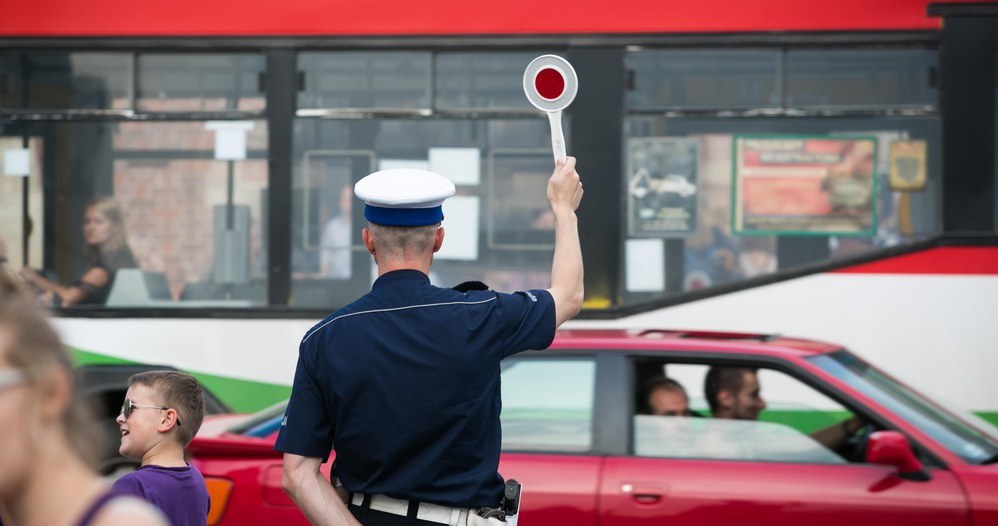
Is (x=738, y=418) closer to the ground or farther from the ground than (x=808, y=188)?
closer to the ground

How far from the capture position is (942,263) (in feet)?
24.2

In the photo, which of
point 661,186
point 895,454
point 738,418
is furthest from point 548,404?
point 661,186

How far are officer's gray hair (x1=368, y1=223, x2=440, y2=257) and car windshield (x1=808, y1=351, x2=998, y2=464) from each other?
2.66 m

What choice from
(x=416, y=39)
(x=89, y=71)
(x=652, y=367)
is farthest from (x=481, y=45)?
(x=652, y=367)

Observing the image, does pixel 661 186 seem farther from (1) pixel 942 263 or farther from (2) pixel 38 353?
(2) pixel 38 353

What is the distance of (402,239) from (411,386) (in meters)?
0.35

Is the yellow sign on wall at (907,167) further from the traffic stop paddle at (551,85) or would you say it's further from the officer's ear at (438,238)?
the officer's ear at (438,238)

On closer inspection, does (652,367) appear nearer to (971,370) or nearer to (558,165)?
(558,165)

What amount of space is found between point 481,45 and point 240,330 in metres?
2.29

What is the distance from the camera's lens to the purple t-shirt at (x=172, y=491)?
10.3 feet

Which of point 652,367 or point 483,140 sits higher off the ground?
point 483,140

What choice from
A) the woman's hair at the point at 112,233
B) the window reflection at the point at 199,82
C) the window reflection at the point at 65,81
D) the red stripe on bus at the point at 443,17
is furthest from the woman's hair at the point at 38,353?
the window reflection at the point at 65,81

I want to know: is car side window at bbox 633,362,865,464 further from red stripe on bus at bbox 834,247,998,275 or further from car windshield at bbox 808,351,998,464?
red stripe on bus at bbox 834,247,998,275

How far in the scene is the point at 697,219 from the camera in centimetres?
749
